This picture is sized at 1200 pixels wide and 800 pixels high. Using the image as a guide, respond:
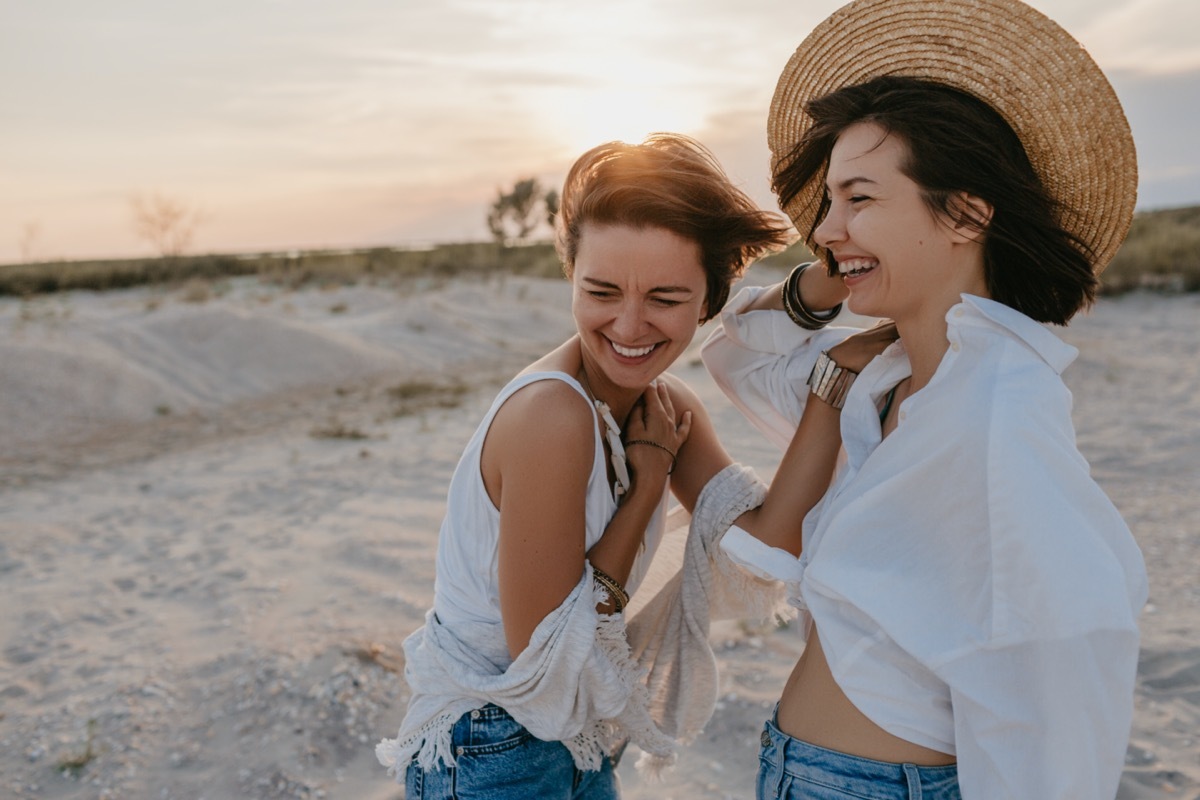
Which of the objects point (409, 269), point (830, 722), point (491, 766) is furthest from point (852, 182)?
point (409, 269)

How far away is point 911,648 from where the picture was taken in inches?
61.1

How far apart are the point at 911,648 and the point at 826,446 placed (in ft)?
2.41

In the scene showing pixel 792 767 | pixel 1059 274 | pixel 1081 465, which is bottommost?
pixel 792 767

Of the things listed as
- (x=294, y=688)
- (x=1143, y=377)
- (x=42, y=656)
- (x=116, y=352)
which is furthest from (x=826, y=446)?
(x=116, y=352)

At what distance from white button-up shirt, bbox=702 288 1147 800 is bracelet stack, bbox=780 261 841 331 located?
0.72 m

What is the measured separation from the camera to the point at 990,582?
144 centimetres

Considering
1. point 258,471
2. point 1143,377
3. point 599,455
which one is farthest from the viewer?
point 1143,377

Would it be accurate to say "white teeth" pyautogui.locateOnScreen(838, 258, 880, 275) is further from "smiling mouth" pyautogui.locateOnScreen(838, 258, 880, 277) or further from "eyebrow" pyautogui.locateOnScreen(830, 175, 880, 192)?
"eyebrow" pyautogui.locateOnScreen(830, 175, 880, 192)

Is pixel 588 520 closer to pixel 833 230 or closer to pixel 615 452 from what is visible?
pixel 615 452

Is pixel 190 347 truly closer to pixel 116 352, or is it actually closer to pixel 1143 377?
pixel 116 352

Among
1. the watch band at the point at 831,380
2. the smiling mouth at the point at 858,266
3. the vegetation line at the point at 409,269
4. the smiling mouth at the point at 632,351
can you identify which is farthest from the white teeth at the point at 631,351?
the vegetation line at the point at 409,269

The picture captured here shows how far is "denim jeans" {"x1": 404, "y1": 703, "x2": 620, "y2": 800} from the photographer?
6.68 feet

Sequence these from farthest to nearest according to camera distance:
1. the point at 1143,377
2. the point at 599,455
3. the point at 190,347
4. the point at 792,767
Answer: the point at 190,347 → the point at 1143,377 → the point at 599,455 → the point at 792,767

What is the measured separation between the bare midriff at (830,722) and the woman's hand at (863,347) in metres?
0.69
